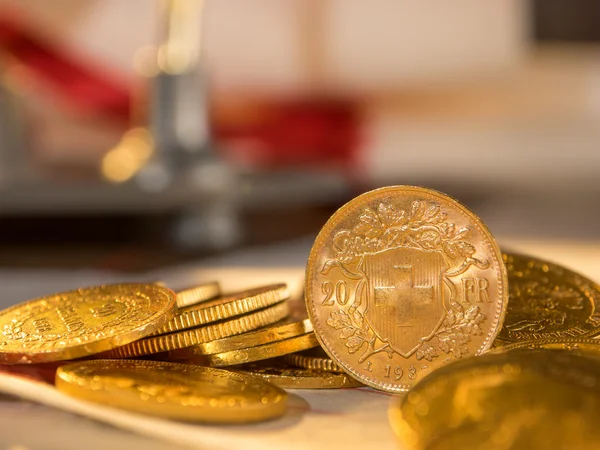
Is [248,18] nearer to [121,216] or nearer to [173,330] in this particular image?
[121,216]

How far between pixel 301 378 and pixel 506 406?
17cm

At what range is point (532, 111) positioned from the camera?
3768 millimetres

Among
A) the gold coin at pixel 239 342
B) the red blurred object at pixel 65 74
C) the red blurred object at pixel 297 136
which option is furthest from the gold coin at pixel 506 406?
the red blurred object at pixel 297 136

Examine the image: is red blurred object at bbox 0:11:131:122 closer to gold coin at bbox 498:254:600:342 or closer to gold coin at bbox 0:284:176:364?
gold coin at bbox 0:284:176:364

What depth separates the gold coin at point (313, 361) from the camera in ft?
1.89

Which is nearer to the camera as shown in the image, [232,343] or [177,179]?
[232,343]

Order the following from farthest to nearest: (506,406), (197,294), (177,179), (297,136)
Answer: (297,136) < (177,179) < (197,294) < (506,406)

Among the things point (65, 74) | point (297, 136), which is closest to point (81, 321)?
point (65, 74)

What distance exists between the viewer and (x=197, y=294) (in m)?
0.65

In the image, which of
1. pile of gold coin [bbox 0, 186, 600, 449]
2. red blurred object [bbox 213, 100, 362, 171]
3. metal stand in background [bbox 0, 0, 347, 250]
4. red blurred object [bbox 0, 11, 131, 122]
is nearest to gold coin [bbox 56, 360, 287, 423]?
pile of gold coin [bbox 0, 186, 600, 449]

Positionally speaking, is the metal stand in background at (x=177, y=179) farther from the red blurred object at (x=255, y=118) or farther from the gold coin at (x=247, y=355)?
the gold coin at (x=247, y=355)

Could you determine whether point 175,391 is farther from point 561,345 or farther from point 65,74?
point 65,74

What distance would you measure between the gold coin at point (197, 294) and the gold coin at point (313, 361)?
0.30 feet

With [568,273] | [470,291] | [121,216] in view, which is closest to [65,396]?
[470,291]
